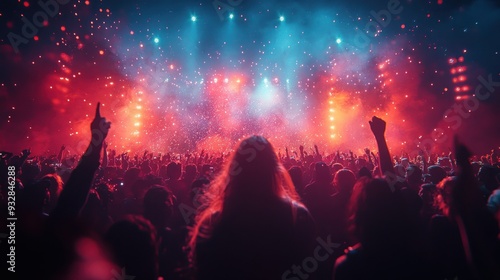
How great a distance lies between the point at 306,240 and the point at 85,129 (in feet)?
88.1

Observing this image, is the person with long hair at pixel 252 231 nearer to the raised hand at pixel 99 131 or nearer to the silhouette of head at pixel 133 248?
the silhouette of head at pixel 133 248

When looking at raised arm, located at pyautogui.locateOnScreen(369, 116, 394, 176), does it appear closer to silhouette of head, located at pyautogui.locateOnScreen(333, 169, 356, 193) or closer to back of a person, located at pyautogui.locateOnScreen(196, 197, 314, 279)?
silhouette of head, located at pyautogui.locateOnScreen(333, 169, 356, 193)

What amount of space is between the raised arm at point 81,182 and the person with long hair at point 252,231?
1.23 meters

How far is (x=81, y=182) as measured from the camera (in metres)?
2.51

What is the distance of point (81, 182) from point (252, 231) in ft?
5.70

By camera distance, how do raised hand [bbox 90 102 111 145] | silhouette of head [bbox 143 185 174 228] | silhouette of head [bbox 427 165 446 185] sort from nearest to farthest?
1. raised hand [bbox 90 102 111 145]
2. silhouette of head [bbox 143 185 174 228]
3. silhouette of head [bbox 427 165 446 185]

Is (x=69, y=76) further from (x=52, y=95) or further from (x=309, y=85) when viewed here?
(x=309, y=85)

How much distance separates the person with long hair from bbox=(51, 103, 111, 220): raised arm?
4.03 ft

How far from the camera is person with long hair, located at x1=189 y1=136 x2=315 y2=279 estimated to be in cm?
184

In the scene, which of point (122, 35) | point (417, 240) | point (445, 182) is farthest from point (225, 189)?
point (122, 35)

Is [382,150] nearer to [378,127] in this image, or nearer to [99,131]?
[378,127]

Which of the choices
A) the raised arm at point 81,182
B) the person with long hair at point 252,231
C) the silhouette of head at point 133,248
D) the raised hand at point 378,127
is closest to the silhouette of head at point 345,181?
the raised hand at point 378,127

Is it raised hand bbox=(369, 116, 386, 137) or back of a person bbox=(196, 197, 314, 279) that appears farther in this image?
raised hand bbox=(369, 116, 386, 137)

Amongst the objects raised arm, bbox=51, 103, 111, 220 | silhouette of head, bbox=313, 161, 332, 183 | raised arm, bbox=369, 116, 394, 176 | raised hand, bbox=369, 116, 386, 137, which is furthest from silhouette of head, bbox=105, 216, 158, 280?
silhouette of head, bbox=313, 161, 332, 183
